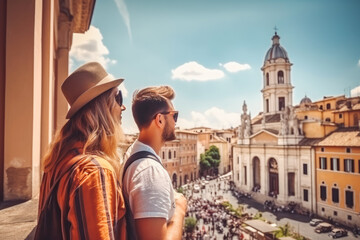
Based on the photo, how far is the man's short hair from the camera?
136 centimetres

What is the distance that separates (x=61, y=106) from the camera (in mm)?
4273

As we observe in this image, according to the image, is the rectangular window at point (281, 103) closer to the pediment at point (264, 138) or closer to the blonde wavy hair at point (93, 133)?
the pediment at point (264, 138)

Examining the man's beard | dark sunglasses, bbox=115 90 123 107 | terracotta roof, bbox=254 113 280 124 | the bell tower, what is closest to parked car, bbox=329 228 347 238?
terracotta roof, bbox=254 113 280 124

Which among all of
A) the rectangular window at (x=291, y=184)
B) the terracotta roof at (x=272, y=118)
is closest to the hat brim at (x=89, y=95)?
the rectangular window at (x=291, y=184)

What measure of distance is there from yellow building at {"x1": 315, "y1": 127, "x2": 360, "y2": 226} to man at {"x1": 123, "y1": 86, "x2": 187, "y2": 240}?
21.3m

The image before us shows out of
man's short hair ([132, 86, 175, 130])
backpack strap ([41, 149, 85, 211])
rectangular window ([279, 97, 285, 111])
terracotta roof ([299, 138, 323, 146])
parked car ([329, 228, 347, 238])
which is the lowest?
parked car ([329, 228, 347, 238])

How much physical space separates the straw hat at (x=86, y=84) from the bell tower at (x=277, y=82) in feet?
102

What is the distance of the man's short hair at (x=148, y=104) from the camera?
136 centimetres

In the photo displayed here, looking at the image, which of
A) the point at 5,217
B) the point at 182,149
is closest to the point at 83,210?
the point at 5,217

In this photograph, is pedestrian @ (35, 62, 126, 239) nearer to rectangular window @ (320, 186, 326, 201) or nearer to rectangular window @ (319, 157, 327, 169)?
rectangular window @ (319, 157, 327, 169)

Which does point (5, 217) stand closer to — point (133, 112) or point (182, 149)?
point (133, 112)

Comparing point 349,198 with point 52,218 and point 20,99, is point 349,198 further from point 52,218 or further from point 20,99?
point 52,218

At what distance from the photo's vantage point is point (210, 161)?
38.5 metres

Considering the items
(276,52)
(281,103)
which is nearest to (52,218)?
(281,103)
